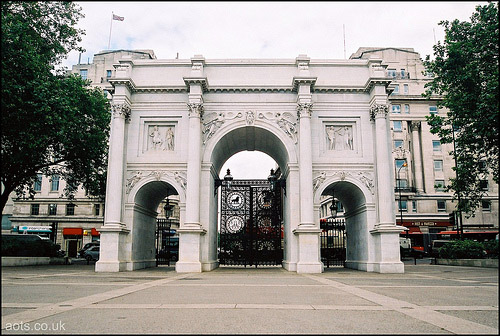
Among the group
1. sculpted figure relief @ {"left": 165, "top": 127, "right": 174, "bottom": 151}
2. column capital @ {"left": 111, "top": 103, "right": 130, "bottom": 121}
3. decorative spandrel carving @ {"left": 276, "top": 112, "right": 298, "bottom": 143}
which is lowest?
sculpted figure relief @ {"left": 165, "top": 127, "right": 174, "bottom": 151}

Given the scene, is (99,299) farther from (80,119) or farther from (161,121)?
(80,119)

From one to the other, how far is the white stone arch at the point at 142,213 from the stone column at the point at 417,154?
40432mm

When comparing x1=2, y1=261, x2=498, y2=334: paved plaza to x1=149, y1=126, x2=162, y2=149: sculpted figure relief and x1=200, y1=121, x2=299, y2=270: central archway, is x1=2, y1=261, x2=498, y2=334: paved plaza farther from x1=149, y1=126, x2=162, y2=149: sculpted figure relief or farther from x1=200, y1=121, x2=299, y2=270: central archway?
x1=149, y1=126, x2=162, y2=149: sculpted figure relief

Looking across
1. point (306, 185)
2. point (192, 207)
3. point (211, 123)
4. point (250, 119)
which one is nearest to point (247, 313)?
point (192, 207)

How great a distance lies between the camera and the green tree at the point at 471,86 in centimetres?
2336

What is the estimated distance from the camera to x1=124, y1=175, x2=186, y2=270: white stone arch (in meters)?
27.2

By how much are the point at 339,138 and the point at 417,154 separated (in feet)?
120

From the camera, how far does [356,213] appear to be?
29.7 meters

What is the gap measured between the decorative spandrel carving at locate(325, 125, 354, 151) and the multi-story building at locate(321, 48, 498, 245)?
105 feet

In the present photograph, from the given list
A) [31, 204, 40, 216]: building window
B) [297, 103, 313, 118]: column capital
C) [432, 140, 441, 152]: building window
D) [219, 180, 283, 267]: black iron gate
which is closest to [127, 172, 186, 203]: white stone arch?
[219, 180, 283, 267]: black iron gate

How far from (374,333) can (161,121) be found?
24301 millimetres

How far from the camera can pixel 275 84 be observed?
1126 inches

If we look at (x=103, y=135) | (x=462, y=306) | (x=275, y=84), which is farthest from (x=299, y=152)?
(x=462, y=306)

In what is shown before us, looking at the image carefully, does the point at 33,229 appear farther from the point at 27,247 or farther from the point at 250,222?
the point at 250,222
